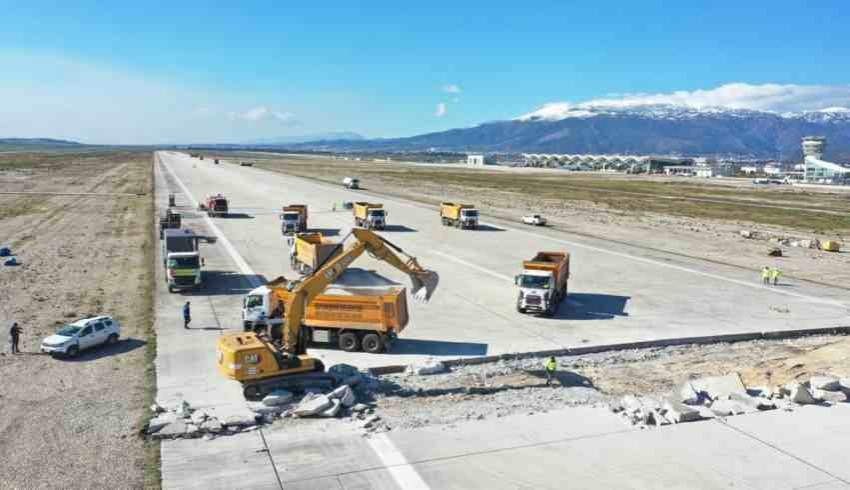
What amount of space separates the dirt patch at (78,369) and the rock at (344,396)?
5601mm

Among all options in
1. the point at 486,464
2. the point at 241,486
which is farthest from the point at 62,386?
the point at 486,464

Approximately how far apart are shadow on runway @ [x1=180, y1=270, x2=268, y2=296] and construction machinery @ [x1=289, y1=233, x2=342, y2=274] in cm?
247

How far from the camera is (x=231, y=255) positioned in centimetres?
5006

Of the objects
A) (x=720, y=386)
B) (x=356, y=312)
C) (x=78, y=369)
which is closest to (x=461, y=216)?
(x=356, y=312)

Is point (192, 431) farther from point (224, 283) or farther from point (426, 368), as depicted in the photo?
point (224, 283)

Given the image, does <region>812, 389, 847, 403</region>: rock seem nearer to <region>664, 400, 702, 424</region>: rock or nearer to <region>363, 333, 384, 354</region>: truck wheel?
<region>664, 400, 702, 424</region>: rock

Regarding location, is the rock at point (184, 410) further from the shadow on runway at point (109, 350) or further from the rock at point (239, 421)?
the shadow on runway at point (109, 350)

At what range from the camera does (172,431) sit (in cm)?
1969

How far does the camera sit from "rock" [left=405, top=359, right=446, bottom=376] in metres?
25.8

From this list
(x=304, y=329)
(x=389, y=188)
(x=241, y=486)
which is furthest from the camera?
(x=389, y=188)

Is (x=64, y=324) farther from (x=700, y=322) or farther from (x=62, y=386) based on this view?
(x=700, y=322)

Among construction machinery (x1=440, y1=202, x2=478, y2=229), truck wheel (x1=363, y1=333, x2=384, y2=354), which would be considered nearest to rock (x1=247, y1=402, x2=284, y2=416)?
truck wheel (x1=363, y1=333, x2=384, y2=354)

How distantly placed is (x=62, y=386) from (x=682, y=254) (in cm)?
4699

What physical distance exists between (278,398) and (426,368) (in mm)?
6125
